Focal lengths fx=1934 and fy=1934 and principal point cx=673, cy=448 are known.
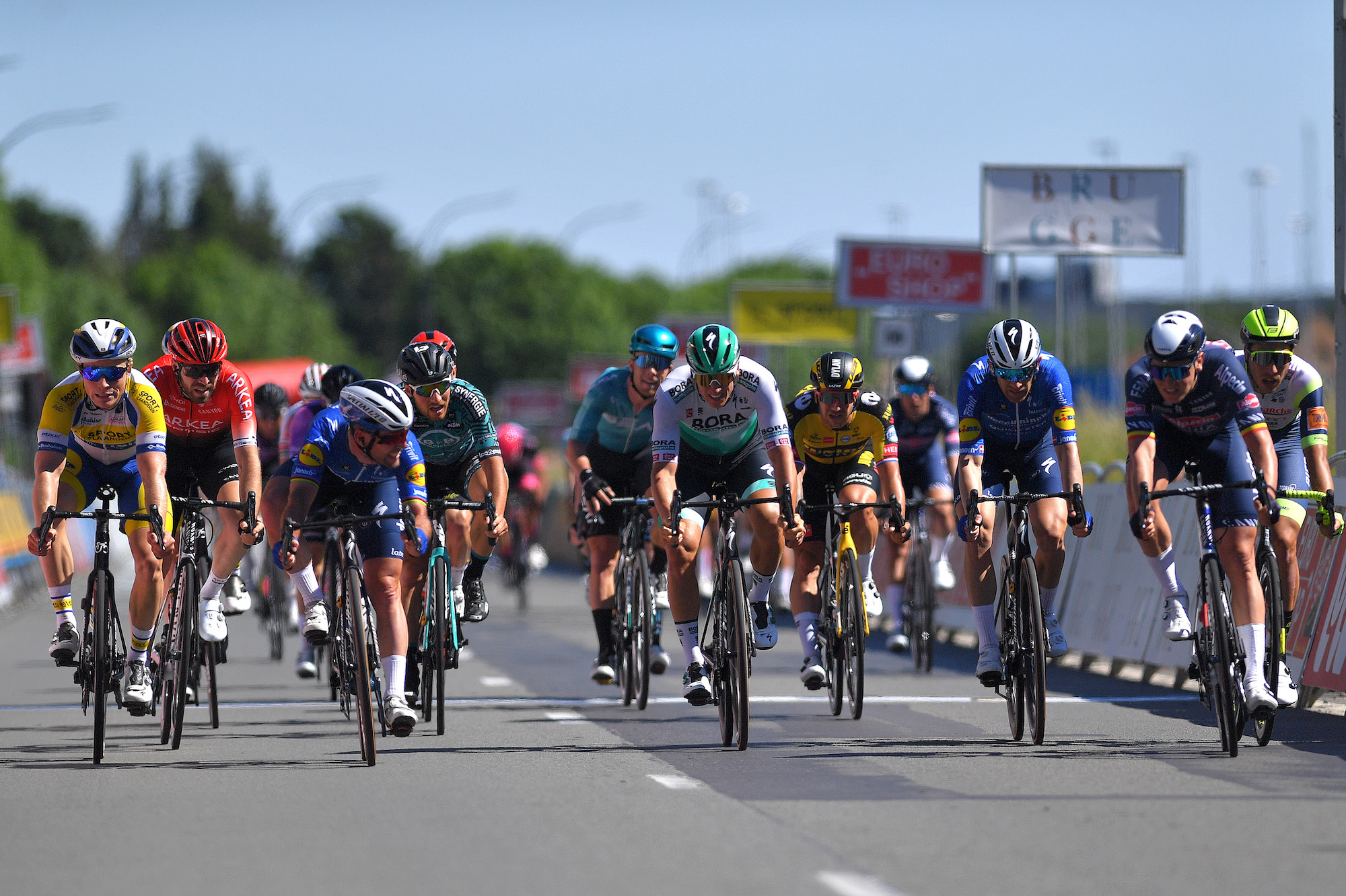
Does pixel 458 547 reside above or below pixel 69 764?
above

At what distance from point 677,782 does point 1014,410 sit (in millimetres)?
2991

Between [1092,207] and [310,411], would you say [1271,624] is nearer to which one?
[310,411]

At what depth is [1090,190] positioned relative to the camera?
18.7 meters

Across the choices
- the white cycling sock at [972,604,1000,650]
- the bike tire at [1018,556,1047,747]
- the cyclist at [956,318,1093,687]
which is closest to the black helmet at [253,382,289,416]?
the cyclist at [956,318,1093,687]

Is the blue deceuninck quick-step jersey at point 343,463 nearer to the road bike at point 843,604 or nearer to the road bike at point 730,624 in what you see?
the road bike at point 730,624

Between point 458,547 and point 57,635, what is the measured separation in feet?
7.90

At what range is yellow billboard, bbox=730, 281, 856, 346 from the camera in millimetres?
32469

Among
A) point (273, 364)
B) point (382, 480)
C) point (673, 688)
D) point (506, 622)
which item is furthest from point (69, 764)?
point (273, 364)

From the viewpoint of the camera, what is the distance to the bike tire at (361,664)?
866cm

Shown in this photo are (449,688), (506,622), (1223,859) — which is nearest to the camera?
(1223,859)

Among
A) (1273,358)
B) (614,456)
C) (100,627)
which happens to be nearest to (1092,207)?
(1273,358)

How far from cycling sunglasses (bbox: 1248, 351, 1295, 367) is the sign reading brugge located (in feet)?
42.8

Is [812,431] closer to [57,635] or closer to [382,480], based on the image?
[382,480]

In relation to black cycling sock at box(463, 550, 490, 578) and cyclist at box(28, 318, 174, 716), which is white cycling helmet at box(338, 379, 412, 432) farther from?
black cycling sock at box(463, 550, 490, 578)
